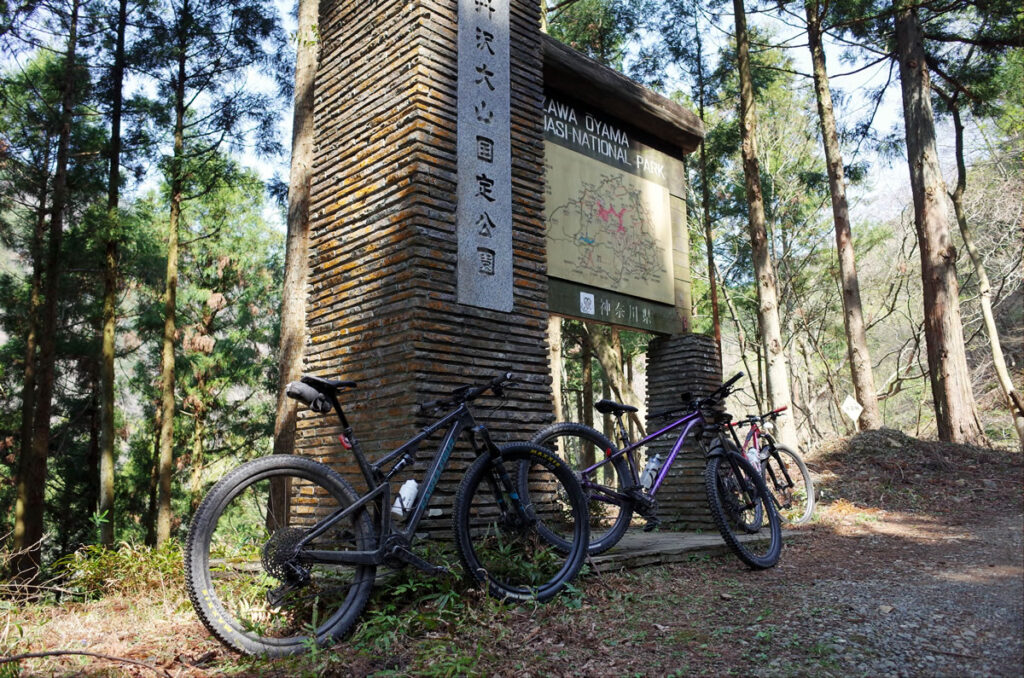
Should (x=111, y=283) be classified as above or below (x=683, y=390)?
above

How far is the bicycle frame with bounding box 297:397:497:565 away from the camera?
2.96 meters

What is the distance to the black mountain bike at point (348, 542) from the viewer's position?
2.80 metres

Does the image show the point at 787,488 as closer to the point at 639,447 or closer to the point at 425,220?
the point at 639,447

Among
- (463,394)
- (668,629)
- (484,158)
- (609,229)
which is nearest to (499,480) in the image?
(463,394)

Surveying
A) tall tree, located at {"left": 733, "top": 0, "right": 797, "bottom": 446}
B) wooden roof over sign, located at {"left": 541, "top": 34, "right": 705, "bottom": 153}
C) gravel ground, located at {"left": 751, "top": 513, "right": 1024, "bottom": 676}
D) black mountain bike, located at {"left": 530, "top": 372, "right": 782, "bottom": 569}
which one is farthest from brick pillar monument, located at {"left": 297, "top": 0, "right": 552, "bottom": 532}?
tall tree, located at {"left": 733, "top": 0, "right": 797, "bottom": 446}

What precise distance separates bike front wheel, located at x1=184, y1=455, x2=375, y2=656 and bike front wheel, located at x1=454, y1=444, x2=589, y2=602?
0.55 metres

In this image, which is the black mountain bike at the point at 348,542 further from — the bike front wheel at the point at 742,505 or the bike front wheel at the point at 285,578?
the bike front wheel at the point at 742,505

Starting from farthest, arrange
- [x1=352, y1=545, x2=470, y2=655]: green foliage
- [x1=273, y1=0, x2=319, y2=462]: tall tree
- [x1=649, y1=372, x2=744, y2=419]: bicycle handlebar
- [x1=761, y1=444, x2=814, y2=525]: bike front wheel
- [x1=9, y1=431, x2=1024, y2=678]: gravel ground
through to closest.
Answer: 1. [x1=761, y1=444, x2=814, y2=525]: bike front wheel
2. [x1=273, y1=0, x2=319, y2=462]: tall tree
3. [x1=649, y1=372, x2=744, y2=419]: bicycle handlebar
4. [x1=352, y1=545, x2=470, y2=655]: green foliage
5. [x1=9, y1=431, x2=1024, y2=678]: gravel ground

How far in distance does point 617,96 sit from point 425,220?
3500mm

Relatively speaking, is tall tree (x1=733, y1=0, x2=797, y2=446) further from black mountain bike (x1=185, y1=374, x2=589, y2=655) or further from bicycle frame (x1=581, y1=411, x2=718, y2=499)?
black mountain bike (x1=185, y1=374, x2=589, y2=655)

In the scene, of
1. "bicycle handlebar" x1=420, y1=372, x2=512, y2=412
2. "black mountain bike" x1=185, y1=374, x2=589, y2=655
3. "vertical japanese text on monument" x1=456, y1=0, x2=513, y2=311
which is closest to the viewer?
"black mountain bike" x1=185, y1=374, x2=589, y2=655

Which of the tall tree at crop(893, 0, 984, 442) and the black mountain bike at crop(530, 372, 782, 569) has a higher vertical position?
the tall tree at crop(893, 0, 984, 442)

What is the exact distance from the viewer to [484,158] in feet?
16.3

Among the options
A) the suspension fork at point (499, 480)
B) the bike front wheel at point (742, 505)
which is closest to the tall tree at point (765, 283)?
the bike front wheel at point (742, 505)
